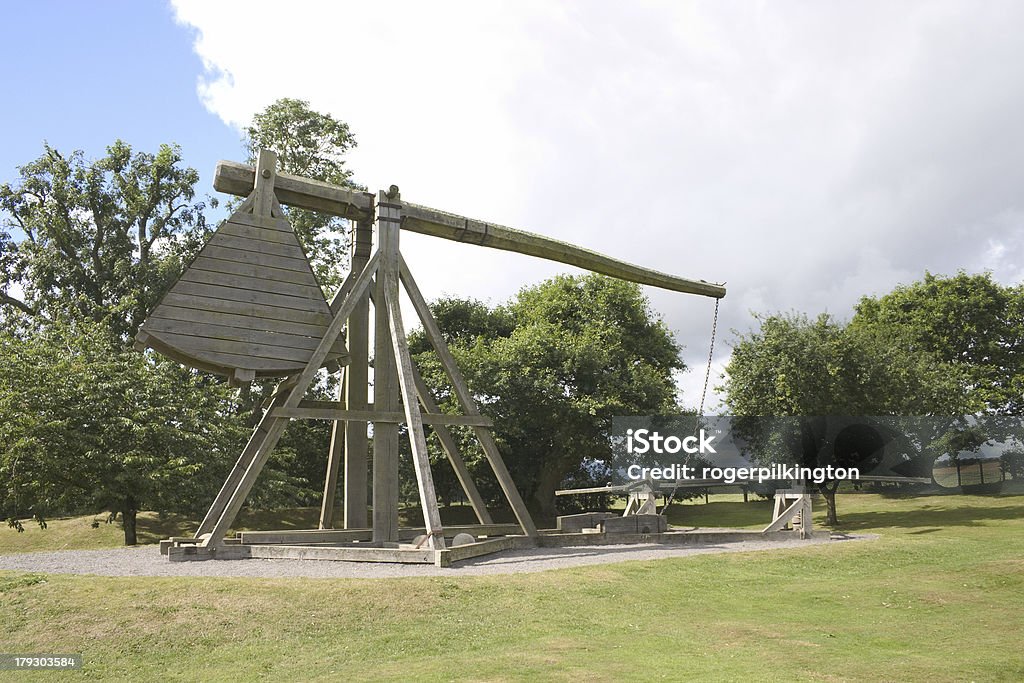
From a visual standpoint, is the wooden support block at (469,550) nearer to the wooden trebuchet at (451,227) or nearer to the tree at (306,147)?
the wooden trebuchet at (451,227)

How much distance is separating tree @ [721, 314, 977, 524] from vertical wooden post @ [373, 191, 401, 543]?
56.7 ft

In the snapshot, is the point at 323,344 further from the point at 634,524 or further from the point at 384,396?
the point at 634,524

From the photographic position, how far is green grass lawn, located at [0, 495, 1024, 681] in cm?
845

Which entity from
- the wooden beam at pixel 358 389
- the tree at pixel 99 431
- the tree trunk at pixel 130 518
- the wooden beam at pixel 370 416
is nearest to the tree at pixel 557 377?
the tree at pixel 99 431

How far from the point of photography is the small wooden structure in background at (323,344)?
13797 mm

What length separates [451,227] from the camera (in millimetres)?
17047

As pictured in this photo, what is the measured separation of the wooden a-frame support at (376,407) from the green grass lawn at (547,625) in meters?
2.85

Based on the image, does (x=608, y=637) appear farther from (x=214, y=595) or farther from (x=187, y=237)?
(x=187, y=237)

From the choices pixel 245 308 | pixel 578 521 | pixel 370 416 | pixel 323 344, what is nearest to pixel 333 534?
pixel 370 416

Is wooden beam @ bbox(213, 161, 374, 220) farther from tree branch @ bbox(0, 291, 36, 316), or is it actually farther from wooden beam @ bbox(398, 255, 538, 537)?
tree branch @ bbox(0, 291, 36, 316)

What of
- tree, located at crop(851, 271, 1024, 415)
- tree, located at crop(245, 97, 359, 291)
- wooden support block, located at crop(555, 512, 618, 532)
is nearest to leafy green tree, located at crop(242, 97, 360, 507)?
tree, located at crop(245, 97, 359, 291)

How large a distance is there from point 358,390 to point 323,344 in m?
2.01

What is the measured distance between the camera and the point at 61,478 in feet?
68.4

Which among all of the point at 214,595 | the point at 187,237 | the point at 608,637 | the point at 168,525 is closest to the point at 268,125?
the point at 187,237
